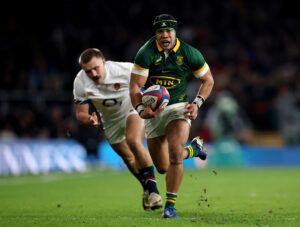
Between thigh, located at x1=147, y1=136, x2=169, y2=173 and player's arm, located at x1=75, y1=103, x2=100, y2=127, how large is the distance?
0.88 meters

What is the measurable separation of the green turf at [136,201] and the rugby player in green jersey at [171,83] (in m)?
0.59

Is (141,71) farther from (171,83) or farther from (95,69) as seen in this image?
(95,69)

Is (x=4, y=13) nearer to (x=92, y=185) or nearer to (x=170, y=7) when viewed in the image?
(x=170, y=7)

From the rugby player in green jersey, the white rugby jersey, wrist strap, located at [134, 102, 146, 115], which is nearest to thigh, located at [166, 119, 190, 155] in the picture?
the rugby player in green jersey

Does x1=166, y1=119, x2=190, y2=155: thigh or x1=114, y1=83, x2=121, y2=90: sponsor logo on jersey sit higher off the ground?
x1=114, y1=83, x2=121, y2=90: sponsor logo on jersey

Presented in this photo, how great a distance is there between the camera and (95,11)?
26.5 meters

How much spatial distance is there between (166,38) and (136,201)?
147 inches

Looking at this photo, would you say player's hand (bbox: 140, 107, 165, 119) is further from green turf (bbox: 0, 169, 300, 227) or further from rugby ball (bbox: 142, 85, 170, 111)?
green turf (bbox: 0, 169, 300, 227)

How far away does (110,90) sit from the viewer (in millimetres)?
11625

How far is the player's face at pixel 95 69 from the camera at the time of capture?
1126cm

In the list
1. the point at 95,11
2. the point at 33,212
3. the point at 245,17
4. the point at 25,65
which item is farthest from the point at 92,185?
the point at 245,17

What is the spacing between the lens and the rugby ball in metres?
9.89

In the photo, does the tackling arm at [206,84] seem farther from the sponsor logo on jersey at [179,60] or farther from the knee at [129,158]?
the knee at [129,158]

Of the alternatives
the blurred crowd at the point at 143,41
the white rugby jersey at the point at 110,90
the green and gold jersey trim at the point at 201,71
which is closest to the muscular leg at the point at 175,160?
the green and gold jersey trim at the point at 201,71
